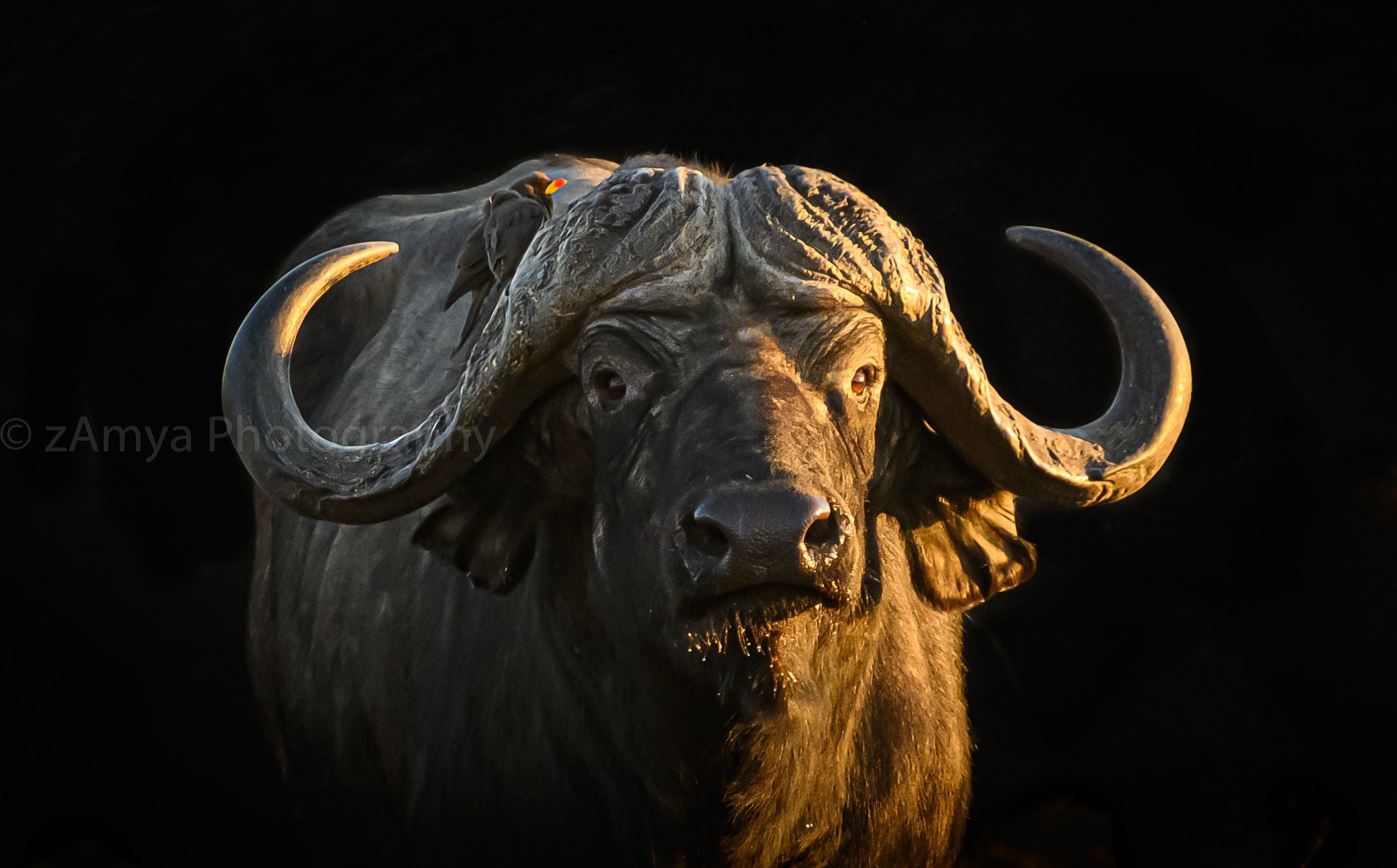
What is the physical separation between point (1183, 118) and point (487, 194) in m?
3.09

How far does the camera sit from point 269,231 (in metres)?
6.52

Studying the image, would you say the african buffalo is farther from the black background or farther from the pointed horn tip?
the black background

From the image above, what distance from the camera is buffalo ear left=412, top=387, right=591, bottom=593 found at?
2.76 meters

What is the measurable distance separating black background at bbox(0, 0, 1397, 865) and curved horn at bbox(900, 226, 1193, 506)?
2194 mm

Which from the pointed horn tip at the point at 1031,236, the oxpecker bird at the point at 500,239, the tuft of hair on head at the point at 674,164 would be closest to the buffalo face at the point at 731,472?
the tuft of hair on head at the point at 674,164

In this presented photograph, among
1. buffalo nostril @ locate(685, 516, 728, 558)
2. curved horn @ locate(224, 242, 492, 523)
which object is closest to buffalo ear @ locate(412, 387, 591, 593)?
curved horn @ locate(224, 242, 492, 523)

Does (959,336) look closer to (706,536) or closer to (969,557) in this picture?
(969,557)

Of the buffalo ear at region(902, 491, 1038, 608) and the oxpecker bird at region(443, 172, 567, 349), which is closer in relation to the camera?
the buffalo ear at region(902, 491, 1038, 608)

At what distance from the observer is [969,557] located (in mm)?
3076

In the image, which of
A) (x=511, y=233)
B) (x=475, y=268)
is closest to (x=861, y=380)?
Result: (x=511, y=233)

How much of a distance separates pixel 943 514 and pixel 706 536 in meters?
1.04

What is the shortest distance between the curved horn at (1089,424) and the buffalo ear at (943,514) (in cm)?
9

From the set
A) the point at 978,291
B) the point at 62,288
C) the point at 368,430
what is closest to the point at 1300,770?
the point at 978,291

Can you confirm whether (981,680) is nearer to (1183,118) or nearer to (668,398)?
(1183,118)
